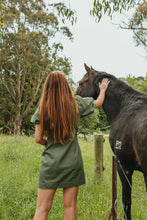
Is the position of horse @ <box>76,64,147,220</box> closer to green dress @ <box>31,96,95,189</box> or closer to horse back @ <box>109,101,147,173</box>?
horse back @ <box>109,101,147,173</box>

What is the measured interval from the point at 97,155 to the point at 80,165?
231cm

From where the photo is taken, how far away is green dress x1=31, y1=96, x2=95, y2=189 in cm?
207

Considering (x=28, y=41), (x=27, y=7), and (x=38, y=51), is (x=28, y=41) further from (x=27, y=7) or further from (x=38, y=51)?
(x=27, y=7)

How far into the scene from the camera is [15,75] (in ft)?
59.4

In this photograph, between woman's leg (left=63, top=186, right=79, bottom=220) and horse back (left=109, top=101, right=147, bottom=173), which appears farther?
horse back (left=109, top=101, right=147, bottom=173)

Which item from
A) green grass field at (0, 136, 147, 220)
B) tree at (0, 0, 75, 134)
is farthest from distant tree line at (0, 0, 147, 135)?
green grass field at (0, 136, 147, 220)

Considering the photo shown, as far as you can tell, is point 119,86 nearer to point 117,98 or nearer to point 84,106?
point 117,98

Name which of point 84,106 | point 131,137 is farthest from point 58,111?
point 131,137

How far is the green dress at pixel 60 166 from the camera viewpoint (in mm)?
2074

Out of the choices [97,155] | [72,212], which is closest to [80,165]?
[72,212]

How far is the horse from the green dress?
61 cm

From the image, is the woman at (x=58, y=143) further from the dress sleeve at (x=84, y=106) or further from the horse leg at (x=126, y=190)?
the horse leg at (x=126, y=190)

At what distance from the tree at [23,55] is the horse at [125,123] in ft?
47.9

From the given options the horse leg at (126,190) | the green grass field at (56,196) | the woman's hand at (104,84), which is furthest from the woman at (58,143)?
the woman's hand at (104,84)
